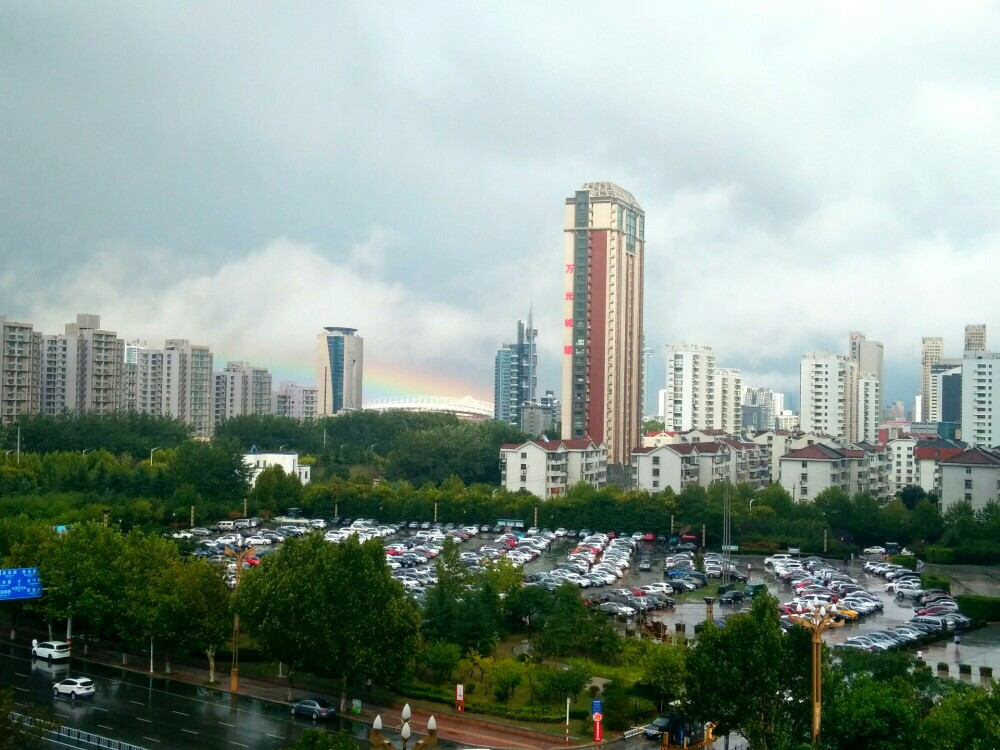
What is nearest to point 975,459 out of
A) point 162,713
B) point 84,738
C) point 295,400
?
point 162,713

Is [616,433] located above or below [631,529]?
above

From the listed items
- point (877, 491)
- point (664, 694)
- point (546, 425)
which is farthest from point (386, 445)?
point (664, 694)

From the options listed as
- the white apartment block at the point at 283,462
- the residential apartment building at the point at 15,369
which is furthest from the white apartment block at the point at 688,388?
the residential apartment building at the point at 15,369

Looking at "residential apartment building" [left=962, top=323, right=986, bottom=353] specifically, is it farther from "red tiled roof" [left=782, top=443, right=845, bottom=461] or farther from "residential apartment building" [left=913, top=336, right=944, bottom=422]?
"red tiled roof" [left=782, top=443, right=845, bottom=461]

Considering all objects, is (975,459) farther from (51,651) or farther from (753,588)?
(51,651)

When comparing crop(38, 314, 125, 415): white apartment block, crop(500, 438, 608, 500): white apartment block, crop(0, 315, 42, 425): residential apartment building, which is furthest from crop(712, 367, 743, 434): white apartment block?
crop(0, 315, 42, 425): residential apartment building

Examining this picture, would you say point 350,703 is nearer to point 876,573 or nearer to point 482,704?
point 482,704
